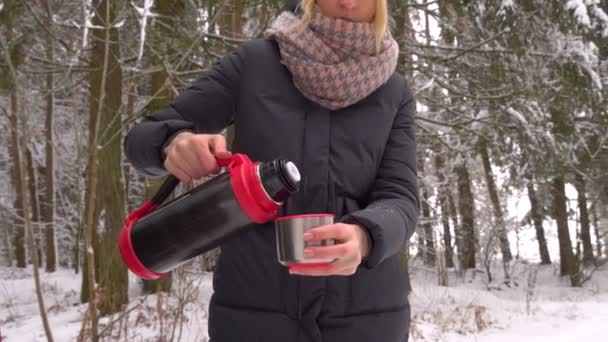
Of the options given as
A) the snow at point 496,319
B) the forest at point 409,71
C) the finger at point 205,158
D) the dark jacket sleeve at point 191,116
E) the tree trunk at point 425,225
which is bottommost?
the snow at point 496,319

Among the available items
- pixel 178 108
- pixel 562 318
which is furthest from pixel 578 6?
pixel 178 108

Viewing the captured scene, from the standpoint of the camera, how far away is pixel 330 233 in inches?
36.3

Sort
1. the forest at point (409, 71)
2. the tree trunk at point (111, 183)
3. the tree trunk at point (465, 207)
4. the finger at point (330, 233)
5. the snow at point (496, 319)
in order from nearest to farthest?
1. the finger at point (330, 233)
2. the forest at point (409, 71)
3. the tree trunk at point (111, 183)
4. the snow at point (496, 319)
5. the tree trunk at point (465, 207)

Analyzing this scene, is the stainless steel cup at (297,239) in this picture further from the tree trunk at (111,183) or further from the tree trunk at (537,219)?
the tree trunk at (537,219)

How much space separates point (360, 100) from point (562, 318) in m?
6.49

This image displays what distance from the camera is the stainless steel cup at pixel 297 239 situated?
3.02 feet

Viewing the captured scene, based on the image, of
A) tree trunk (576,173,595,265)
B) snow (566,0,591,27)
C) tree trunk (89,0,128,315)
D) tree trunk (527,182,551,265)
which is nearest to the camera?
tree trunk (89,0,128,315)

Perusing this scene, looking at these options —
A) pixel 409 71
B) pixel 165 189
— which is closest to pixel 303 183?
pixel 165 189

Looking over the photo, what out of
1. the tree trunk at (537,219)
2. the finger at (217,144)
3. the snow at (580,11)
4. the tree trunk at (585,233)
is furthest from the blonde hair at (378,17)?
the tree trunk at (585,233)

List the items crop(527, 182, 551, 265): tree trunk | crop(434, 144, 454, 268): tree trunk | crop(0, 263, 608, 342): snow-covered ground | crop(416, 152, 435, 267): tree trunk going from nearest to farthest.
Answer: crop(0, 263, 608, 342): snow-covered ground, crop(416, 152, 435, 267): tree trunk, crop(434, 144, 454, 268): tree trunk, crop(527, 182, 551, 265): tree trunk

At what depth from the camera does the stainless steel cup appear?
0.92 metres

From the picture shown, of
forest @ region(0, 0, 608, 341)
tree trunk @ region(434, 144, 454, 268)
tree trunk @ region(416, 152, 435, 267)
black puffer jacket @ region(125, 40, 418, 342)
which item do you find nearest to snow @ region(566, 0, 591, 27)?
forest @ region(0, 0, 608, 341)

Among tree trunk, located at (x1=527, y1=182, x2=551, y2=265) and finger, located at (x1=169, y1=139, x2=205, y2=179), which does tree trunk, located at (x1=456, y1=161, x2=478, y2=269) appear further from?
finger, located at (x1=169, y1=139, x2=205, y2=179)

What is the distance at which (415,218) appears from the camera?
4.06 feet
